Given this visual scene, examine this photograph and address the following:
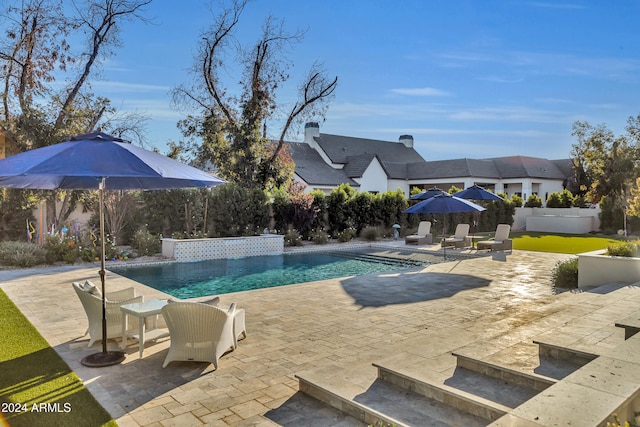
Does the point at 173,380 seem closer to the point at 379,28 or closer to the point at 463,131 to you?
the point at 379,28

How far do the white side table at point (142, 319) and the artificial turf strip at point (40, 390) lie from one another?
2.64ft

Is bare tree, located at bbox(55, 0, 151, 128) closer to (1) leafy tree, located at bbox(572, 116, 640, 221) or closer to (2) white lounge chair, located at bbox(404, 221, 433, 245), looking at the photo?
(2) white lounge chair, located at bbox(404, 221, 433, 245)

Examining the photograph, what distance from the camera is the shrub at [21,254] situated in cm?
1365

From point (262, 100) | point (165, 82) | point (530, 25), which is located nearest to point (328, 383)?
point (530, 25)

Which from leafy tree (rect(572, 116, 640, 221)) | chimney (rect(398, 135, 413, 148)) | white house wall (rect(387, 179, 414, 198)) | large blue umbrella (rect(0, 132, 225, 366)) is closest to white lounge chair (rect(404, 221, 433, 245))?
leafy tree (rect(572, 116, 640, 221))

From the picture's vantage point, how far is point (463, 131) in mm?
24844

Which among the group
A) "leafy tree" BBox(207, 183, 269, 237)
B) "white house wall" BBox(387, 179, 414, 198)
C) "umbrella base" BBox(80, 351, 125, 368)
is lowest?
"umbrella base" BBox(80, 351, 125, 368)

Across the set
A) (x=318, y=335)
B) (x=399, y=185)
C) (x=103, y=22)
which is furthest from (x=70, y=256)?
(x=399, y=185)

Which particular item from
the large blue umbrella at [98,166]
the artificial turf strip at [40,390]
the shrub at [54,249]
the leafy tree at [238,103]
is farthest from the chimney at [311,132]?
the artificial turf strip at [40,390]

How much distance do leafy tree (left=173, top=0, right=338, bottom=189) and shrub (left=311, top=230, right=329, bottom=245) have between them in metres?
3.65

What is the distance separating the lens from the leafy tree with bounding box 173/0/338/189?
22.3 meters

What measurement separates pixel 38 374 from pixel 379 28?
13727 millimetres

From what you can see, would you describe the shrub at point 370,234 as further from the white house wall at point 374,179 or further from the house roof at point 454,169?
the house roof at point 454,169

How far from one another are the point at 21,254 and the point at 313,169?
25143mm
